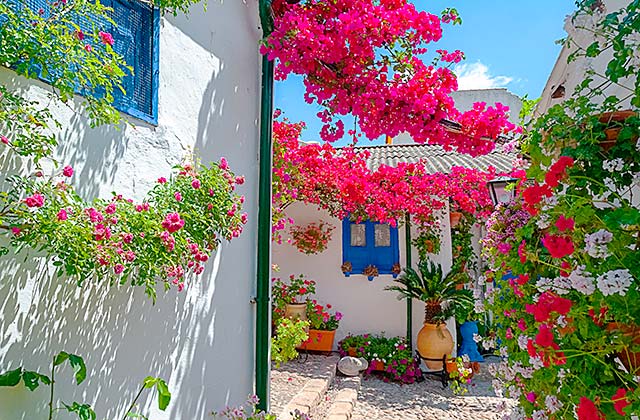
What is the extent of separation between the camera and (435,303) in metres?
7.77

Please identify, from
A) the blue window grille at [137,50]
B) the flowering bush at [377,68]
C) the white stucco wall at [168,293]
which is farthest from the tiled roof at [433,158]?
the blue window grille at [137,50]

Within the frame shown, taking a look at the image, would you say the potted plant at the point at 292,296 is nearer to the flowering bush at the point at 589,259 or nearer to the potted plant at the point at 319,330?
the potted plant at the point at 319,330

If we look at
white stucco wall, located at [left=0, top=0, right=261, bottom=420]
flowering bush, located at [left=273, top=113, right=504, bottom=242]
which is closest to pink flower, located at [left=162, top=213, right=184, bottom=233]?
white stucco wall, located at [left=0, top=0, right=261, bottom=420]

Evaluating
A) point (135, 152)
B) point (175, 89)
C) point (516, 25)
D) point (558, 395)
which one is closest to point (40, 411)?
point (135, 152)

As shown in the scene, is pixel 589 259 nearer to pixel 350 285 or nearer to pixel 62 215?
pixel 62 215

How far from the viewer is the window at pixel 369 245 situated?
861cm

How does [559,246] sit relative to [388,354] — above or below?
above

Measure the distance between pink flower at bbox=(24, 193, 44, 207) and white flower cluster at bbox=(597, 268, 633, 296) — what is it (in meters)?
2.07

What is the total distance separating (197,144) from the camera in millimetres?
3283

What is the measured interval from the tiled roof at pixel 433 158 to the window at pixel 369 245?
5.02 ft

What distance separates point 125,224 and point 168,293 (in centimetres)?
93

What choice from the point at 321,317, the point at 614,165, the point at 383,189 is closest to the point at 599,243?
the point at 614,165

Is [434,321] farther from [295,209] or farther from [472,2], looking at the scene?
[472,2]

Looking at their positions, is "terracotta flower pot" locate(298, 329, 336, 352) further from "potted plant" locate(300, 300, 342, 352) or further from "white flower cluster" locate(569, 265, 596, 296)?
"white flower cluster" locate(569, 265, 596, 296)
